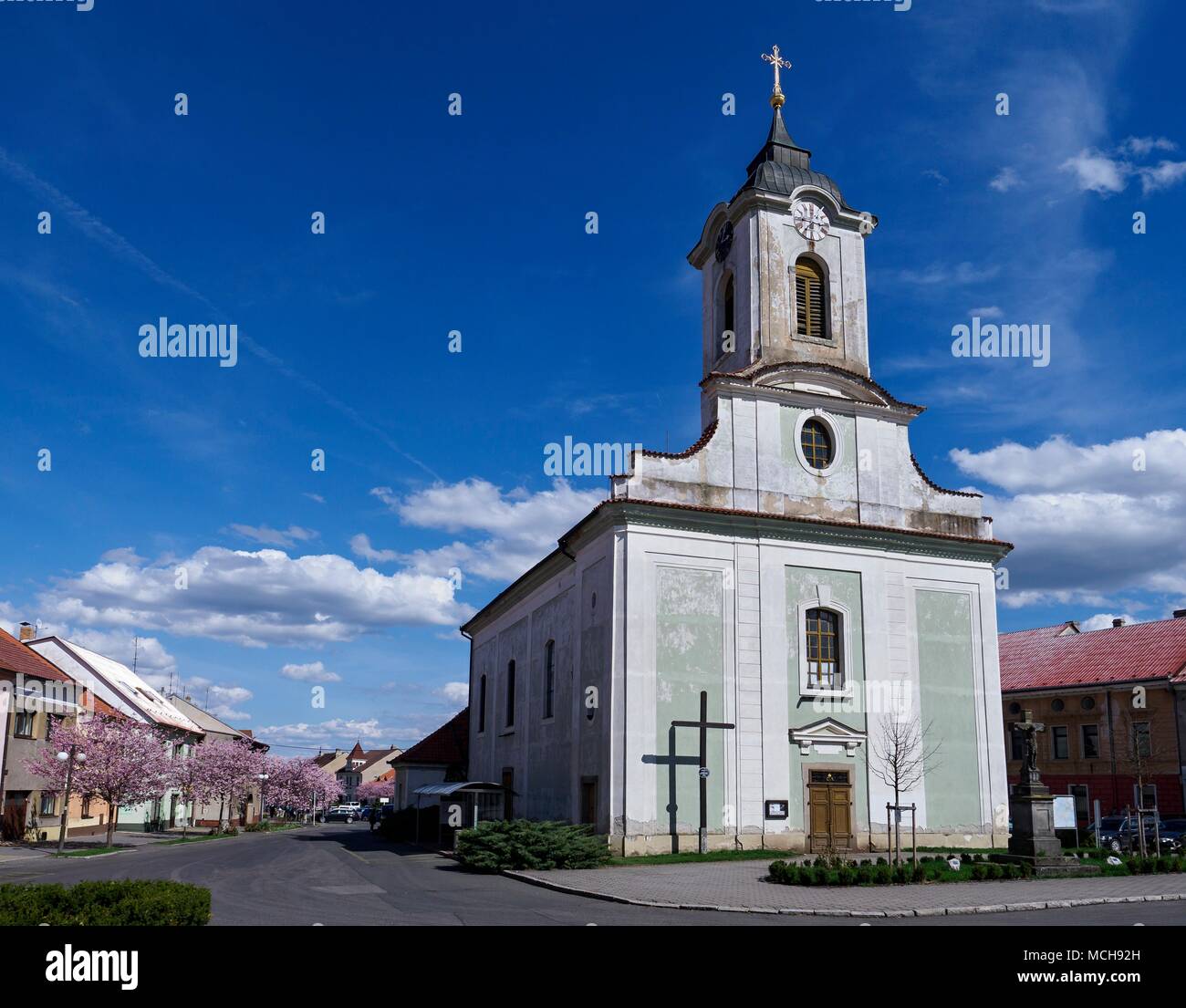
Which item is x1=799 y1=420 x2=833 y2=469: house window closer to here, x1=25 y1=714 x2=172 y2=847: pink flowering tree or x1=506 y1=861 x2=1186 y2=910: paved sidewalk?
x1=506 y1=861 x2=1186 y2=910: paved sidewalk

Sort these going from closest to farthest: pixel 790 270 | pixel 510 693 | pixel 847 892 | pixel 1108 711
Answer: pixel 847 892 < pixel 790 270 < pixel 510 693 < pixel 1108 711

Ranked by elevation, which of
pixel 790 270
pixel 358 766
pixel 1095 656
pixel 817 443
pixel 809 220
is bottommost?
pixel 358 766

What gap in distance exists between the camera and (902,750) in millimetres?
28469

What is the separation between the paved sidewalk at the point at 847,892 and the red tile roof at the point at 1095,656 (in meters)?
28.7

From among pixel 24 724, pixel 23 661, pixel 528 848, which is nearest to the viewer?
pixel 528 848

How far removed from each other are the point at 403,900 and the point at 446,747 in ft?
121

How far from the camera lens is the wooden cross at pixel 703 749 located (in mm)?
26797

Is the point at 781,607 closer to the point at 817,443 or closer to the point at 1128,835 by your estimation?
the point at 817,443

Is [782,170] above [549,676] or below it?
above

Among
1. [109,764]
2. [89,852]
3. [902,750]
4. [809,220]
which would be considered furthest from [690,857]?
[109,764]

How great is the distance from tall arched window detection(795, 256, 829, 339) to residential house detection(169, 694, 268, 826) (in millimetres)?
49105

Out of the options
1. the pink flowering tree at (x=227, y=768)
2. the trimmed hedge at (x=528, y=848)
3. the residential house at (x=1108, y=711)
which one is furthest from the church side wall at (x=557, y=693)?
the residential house at (x=1108, y=711)

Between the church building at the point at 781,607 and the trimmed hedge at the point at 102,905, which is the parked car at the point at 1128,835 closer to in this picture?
the church building at the point at 781,607
